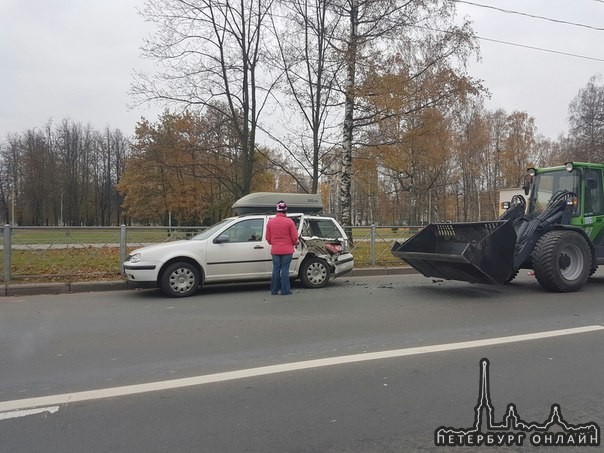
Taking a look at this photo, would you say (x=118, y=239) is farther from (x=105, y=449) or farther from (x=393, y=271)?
(x=105, y=449)

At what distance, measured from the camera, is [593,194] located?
394 inches

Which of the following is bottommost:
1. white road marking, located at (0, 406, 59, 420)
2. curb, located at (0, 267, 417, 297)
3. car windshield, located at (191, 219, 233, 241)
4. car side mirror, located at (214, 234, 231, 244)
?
white road marking, located at (0, 406, 59, 420)

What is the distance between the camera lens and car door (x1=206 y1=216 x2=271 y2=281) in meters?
9.17

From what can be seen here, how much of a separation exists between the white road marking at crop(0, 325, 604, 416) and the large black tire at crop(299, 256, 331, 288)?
473 cm

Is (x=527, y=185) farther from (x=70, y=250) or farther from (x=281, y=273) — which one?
(x=70, y=250)

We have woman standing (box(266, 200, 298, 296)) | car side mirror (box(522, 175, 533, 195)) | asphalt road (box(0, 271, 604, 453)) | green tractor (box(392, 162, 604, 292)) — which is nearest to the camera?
asphalt road (box(0, 271, 604, 453))

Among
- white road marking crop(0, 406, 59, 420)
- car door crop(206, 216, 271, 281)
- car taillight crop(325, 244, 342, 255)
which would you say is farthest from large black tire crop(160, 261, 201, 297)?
white road marking crop(0, 406, 59, 420)

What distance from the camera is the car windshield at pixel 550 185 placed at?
9859 mm

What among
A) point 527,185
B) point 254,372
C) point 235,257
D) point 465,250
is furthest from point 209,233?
point 527,185

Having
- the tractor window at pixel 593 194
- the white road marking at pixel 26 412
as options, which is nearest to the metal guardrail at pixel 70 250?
the white road marking at pixel 26 412

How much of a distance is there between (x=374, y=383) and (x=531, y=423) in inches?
52.0

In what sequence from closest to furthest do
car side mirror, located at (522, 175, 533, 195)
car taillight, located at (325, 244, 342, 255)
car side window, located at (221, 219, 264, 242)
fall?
1. car side window, located at (221, 219, 264, 242)
2. car taillight, located at (325, 244, 342, 255)
3. car side mirror, located at (522, 175, 533, 195)

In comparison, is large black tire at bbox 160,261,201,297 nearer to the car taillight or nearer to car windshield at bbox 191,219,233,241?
car windshield at bbox 191,219,233,241

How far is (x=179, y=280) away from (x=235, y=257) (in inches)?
47.0
